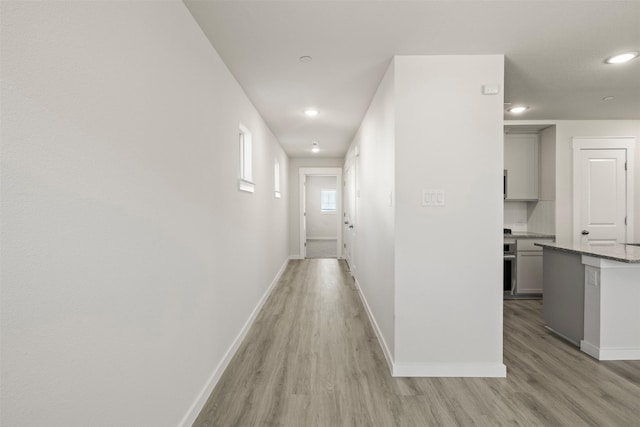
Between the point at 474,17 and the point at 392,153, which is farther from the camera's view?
the point at 392,153

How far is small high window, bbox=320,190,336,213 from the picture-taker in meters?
11.2

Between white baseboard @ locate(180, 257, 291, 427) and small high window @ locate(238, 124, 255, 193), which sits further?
small high window @ locate(238, 124, 255, 193)

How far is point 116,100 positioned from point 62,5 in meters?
0.31

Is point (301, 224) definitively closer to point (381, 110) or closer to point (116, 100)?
point (381, 110)

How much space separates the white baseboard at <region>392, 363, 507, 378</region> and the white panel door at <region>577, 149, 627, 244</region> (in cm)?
312

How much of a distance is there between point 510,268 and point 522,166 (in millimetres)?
1522

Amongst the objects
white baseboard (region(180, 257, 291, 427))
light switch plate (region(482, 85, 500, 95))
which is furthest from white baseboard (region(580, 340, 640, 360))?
white baseboard (region(180, 257, 291, 427))

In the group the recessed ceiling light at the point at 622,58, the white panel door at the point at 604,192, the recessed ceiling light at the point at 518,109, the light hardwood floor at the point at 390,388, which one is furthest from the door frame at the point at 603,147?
the light hardwood floor at the point at 390,388

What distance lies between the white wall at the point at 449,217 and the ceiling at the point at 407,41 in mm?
271

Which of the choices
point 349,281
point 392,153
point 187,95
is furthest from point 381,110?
point 349,281

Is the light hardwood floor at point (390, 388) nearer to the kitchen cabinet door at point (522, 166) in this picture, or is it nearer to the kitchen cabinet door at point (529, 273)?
the kitchen cabinet door at point (529, 273)

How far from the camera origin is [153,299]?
4.63 feet

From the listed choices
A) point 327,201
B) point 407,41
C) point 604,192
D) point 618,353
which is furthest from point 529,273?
point 327,201

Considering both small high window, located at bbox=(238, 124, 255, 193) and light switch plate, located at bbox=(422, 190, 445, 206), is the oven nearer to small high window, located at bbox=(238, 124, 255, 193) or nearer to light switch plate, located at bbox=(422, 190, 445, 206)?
light switch plate, located at bbox=(422, 190, 445, 206)
